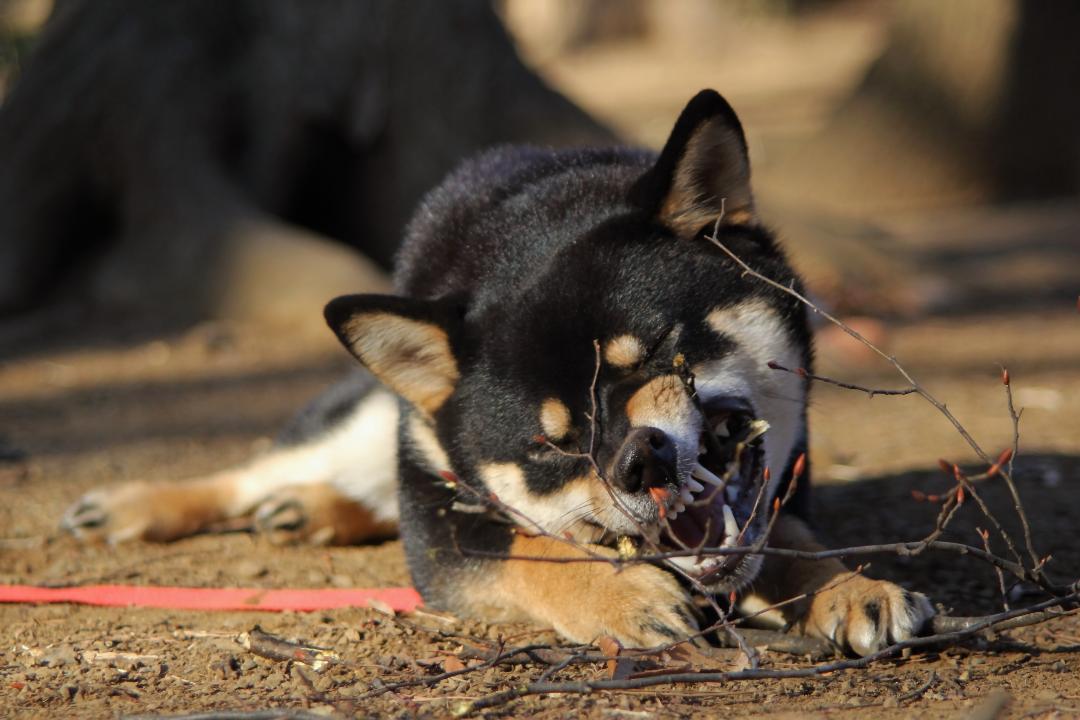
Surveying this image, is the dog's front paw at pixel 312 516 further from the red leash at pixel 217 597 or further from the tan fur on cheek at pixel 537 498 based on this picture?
the tan fur on cheek at pixel 537 498

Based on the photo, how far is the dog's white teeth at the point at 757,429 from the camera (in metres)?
3.07

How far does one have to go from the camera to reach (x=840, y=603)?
294 cm

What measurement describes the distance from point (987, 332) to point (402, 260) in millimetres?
4559

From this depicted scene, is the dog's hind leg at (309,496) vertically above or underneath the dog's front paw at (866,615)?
underneath

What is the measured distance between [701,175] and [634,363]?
0.57 metres

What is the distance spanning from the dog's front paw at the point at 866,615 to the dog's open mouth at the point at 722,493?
237 mm

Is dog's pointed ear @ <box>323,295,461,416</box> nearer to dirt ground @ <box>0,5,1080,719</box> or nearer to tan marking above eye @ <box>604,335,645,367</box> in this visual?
tan marking above eye @ <box>604,335,645,367</box>

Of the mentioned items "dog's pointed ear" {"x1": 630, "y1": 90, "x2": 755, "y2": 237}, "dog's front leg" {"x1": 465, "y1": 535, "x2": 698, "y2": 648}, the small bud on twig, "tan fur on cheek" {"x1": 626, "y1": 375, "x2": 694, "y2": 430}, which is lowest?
"dog's front leg" {"x1": 465, "y1": 535, "x2": 698, "y2": 648}

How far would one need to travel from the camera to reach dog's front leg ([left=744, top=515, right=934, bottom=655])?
284 cm

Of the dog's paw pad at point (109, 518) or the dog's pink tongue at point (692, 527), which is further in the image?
the dog's paw pad at point (109, 518)

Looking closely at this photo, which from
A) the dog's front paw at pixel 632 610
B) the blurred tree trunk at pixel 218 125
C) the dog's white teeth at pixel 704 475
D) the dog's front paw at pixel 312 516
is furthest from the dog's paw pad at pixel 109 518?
the blurred tree trunk at pixel 218 125

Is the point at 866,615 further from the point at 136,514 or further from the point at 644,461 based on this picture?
the point at 136,514

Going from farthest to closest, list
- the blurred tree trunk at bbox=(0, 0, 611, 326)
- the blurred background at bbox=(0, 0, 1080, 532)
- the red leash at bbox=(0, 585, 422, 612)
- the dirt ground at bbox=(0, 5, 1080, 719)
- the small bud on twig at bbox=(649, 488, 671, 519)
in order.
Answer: the blurred tree trunk at bbox=(0, 0, 611, 326) < the blurred background at bbox=(0, 0, 1080, 532) < the red leash at bbox=(0, 585, 422, 612) < the small bud on twig at bbox=(649, 488, 671, 519) < the dirt ground at bbox=(0, 5, 1080, 719)

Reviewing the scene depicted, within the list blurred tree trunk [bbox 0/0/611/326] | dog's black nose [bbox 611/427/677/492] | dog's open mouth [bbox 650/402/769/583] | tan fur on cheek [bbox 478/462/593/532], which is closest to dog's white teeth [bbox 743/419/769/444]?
dog's open mouth [bbox 650/402/769/583]
